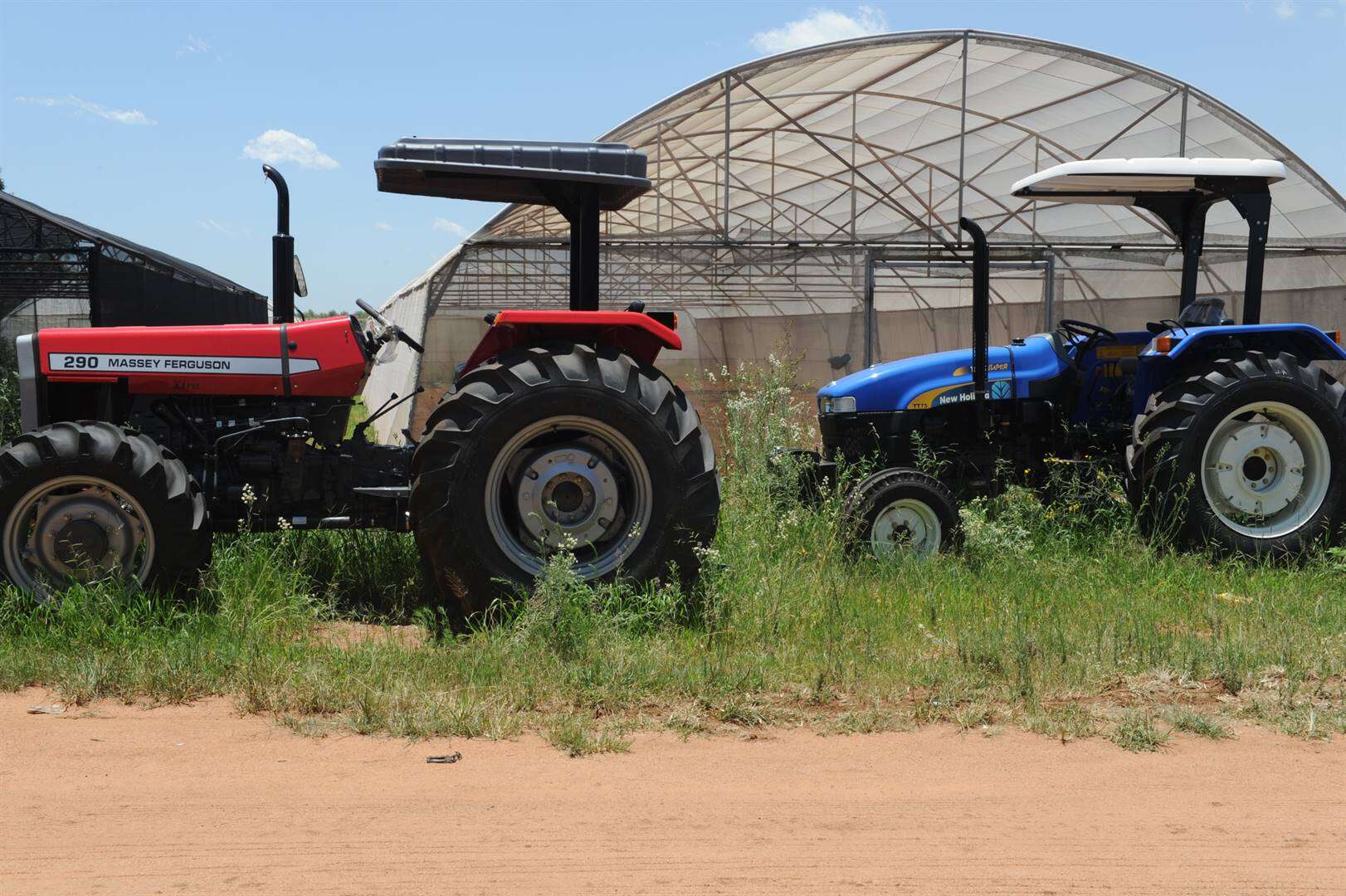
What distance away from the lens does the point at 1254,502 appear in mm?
5957

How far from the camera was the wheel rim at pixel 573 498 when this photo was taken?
448cm

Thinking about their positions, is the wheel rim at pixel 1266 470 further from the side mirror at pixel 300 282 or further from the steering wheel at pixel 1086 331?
the side mirror at pixel 300 282

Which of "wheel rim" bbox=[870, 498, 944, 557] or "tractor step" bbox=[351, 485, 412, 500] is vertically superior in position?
"tractor step" bbox=[351, 485, 412, 500]

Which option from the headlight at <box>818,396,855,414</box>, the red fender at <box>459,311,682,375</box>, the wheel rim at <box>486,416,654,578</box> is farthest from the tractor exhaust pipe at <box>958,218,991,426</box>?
the wheel rim at <box>486,416,654,578</box>

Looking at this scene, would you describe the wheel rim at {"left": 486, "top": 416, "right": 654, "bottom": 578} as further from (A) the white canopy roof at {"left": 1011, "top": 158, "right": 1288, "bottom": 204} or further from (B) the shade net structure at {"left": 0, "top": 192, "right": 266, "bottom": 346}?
(B) the shade net structure at {"left": 0, "top": 192, "right": 266, "bottom": 346}

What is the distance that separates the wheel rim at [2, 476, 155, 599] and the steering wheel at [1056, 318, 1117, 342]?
16.9 ft

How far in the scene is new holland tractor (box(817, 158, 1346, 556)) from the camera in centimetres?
573

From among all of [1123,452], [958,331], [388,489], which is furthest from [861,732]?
[958,331]

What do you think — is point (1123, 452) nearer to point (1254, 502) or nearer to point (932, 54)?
point (1254, 502)

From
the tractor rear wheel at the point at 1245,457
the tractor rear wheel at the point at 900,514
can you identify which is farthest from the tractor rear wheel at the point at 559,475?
the tractor rear wheel at the point at 1245,457

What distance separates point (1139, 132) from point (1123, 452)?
22.3 feet

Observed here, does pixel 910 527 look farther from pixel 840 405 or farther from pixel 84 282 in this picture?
pixel 84 282

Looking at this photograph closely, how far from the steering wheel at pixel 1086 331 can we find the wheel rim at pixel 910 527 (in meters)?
1.68

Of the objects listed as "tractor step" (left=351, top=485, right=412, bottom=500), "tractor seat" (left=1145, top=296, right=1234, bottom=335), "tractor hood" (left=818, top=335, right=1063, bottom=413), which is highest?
"tractor seat" (left=1145, top=296, right=1234, bottom=335)
